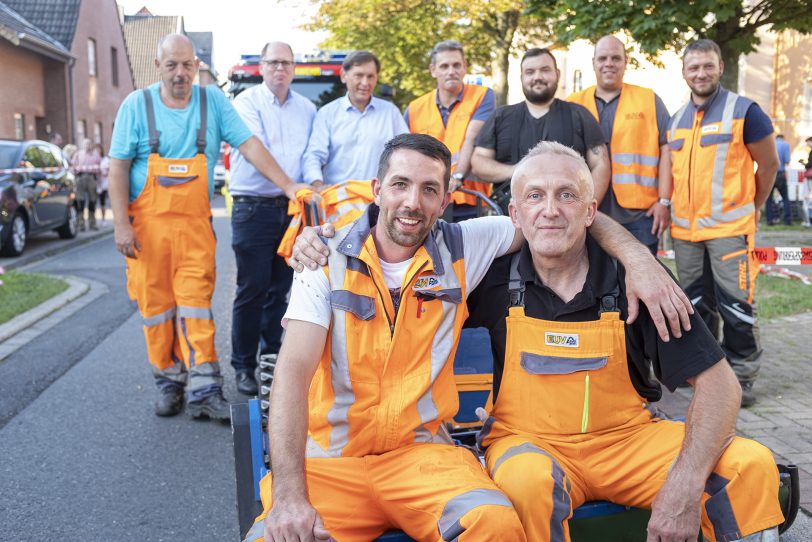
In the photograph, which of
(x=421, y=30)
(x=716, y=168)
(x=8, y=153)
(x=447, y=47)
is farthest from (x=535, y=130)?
(x=421, y=30)

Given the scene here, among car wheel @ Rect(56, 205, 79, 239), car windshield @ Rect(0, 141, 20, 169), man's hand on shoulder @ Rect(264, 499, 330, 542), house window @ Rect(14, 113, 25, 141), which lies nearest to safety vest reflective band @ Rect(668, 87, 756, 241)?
man's hand on shoulder @ Rect(264, 499, 330, 542)

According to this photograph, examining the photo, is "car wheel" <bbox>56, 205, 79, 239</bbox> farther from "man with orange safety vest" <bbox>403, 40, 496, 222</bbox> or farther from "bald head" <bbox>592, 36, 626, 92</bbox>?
"bald head" <bbox>592, 36, 626, 92</bbox>

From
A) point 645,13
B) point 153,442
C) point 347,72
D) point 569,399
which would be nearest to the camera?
point 569,399

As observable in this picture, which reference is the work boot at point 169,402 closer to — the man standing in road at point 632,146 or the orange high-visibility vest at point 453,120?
the orange high-visibility vest at point 453,120

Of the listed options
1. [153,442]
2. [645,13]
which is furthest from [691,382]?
[645,13]

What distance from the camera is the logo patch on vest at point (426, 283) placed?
2.91 meters

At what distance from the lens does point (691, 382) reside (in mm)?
2801

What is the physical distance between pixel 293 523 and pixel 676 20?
929cm

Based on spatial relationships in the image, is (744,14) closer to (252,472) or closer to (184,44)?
(184,44)

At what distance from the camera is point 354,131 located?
582 cm

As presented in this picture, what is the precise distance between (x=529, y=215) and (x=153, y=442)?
2928mm

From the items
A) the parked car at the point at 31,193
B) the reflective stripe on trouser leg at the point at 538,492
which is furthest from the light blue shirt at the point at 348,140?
the parked car at the point at 31,193

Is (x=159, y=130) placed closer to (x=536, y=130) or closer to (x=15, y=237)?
(x=536, y=130)

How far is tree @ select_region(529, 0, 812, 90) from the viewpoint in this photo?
1017cm
